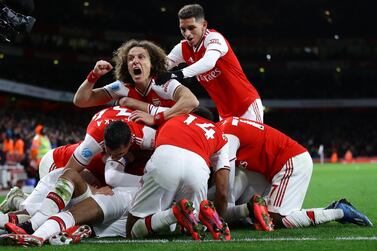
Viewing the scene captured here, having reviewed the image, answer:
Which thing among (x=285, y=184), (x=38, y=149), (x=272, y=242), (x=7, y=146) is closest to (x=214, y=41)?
Answer: (x=285, y=184)

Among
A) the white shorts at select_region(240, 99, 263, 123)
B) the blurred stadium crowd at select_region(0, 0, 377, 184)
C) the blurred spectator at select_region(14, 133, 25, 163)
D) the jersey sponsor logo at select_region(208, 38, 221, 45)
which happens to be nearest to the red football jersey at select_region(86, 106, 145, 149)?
the jersey sponsor logo at select_region(208, 38, 221, 45)

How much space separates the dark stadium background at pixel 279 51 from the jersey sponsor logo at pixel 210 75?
32637mm

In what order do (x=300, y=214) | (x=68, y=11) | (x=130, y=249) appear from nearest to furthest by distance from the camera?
(x=130, y=249) → (x=300, y=214) → (x=68, y=11)

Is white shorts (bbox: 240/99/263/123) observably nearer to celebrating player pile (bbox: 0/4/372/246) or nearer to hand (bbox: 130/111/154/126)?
celebrating player pile (bbox: 0/4/372/246)

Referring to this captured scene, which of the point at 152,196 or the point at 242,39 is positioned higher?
the point at 242,39

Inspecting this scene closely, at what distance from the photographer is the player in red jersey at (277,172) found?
622cm

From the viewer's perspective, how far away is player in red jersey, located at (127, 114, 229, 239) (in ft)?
17.0

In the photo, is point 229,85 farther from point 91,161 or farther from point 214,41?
point 91,161

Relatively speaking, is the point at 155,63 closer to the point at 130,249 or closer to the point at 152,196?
the point at 152,196

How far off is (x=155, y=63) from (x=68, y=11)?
1469 inches

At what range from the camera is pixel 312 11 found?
157ft

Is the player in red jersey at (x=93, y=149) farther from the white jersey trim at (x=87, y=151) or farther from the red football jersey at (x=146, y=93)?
the red football jersey at (x=146, y=93)

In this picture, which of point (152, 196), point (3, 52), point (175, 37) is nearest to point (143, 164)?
point (152, 196)

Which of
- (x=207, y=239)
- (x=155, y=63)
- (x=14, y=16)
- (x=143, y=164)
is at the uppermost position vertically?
(x=14, y=16)
